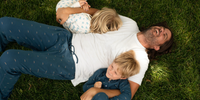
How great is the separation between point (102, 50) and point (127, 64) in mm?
526

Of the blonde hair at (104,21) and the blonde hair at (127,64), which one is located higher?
the blonde hair at (104,21)

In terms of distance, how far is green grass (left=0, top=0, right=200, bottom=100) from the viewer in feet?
9.11

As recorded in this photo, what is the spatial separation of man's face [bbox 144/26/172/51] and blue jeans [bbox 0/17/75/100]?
1424mm

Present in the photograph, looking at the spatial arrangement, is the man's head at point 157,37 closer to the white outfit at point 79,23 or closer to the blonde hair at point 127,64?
the blonde hair at point 127,64

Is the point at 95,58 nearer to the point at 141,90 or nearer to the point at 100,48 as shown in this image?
the point at 100,48

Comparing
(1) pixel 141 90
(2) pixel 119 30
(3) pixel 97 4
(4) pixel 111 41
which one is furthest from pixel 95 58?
(3) pixel 97 4

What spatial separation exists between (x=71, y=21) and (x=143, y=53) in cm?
146

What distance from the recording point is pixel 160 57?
122 inches

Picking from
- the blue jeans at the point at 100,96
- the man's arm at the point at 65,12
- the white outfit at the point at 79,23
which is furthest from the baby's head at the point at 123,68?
the man's arm at the point at 65,12

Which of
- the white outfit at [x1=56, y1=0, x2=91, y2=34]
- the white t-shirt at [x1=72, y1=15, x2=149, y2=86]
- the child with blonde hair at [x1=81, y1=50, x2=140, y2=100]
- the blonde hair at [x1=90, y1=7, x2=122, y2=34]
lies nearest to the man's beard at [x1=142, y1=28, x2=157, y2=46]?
the white t-shirt at [x1=72, y1=15, x2=149, y2=86]

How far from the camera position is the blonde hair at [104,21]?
247 cm

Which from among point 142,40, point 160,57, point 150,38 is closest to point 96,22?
point 142,40

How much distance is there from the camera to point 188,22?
3.25m

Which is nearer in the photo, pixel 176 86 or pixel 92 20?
pixel 92 20
